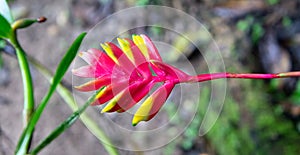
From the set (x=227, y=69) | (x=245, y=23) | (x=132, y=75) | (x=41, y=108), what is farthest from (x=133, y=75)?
(x=245, y=23)

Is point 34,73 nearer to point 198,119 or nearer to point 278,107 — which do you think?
point 198,119

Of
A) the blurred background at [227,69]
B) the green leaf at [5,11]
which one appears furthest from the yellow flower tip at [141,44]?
the blurred background at [227,69]

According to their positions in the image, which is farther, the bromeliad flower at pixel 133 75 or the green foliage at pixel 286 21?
the green foliage at pixel 286 21

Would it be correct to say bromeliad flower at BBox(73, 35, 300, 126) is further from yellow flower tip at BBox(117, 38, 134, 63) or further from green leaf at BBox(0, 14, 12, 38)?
green leaf at BBox(0, 14, 12, 38)

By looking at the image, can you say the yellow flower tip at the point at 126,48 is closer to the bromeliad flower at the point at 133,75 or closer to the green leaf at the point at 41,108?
the bromeliad flower at the point at 133,75

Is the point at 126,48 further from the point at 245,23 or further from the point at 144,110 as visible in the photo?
the point at 245,23

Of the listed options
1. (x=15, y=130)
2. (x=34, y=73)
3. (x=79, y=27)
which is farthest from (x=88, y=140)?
(x=79, y=27)

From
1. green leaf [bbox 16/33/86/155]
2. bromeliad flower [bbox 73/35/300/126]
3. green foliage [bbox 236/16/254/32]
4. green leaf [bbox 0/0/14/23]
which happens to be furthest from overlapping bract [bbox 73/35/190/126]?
green foliage [bbox 236/16/254/32]
